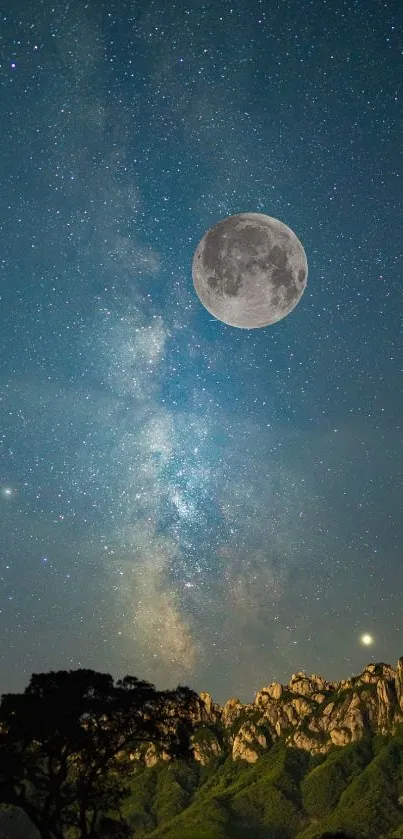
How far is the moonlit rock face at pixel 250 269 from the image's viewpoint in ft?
130

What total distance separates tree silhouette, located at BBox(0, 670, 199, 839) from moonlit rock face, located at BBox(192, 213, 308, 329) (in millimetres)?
25072

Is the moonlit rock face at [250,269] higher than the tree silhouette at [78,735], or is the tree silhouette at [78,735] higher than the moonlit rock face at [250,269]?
the moonlit rock face at [250,269]

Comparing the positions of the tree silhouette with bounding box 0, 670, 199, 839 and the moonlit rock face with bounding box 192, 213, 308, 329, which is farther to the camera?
the moonlit rock face with bounding box 192, 213, 308, 329

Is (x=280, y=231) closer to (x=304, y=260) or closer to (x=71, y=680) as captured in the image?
(x=304, y=260)

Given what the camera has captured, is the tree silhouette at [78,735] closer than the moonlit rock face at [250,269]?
Yes

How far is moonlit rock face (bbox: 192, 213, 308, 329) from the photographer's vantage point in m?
39.6

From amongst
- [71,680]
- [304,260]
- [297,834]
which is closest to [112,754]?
[71,680]

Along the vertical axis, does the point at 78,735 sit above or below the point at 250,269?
below

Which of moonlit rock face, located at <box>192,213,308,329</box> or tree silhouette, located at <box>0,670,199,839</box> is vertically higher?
moonlit rock face, located at <box>192,213,308,329</box>

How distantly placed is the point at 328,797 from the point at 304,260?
213 m

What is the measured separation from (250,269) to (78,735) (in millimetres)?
29509

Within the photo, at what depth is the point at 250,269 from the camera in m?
39.7

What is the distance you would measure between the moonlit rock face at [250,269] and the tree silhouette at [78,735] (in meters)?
25.1

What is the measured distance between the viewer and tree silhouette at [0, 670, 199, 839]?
26344 mm
